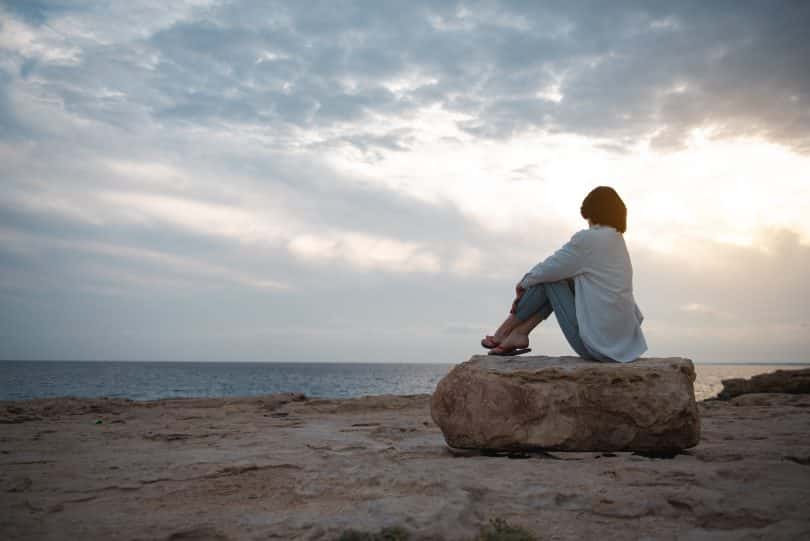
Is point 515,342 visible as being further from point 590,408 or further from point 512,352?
point 590,408

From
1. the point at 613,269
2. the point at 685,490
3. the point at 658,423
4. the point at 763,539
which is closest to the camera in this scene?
the point at 763,539

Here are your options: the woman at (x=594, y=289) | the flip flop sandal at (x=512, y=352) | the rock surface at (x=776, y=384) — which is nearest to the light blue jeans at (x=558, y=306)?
the woman at (x=594, y=289)

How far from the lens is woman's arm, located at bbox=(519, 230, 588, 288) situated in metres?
4.91

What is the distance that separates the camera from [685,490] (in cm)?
325

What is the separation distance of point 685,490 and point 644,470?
48 cm

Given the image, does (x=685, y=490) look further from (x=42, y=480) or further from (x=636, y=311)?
(x=42, y=480)

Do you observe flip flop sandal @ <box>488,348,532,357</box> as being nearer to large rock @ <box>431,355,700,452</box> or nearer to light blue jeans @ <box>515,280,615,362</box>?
light blue jeans @ <box>515,280,615,362</box>

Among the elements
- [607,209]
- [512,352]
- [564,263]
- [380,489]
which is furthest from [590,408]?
[380,489]

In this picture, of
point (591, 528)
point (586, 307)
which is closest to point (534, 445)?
point (586, 307)

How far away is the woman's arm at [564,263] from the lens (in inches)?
193

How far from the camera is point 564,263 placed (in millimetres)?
4918

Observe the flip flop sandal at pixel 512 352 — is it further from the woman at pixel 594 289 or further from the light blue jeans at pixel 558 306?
the light blue jeans at pixel 558 306

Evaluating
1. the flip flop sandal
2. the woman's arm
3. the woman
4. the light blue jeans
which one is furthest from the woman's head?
the flip flop sandal

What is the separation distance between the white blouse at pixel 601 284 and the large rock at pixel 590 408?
1.14 feet
